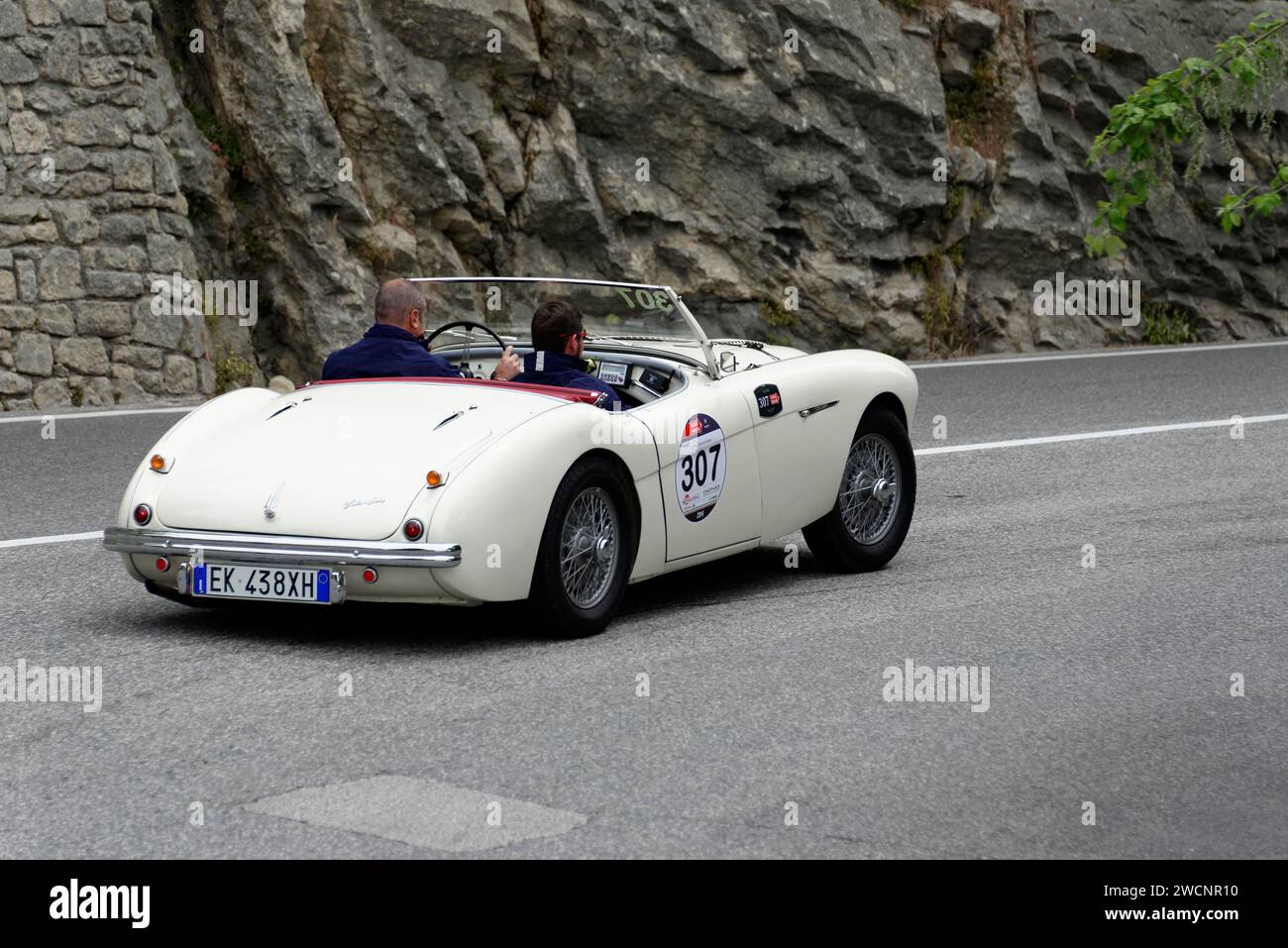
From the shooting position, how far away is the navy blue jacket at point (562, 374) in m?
7.16

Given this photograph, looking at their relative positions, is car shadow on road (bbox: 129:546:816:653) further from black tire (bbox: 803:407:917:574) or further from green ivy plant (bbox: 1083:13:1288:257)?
green ivy plant (bbox: 1083:13:1288:257)

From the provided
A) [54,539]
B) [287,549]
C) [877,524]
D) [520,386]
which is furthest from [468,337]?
[54,539]

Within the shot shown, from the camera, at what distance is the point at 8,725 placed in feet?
17.8

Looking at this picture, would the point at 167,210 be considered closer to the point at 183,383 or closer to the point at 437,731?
the point at 183,383

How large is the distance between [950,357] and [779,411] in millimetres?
12537

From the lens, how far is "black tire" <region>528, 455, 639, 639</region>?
6.36 m

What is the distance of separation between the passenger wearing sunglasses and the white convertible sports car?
27 cm

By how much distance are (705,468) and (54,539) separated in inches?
136

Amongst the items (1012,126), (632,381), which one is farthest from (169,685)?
(1012,126)

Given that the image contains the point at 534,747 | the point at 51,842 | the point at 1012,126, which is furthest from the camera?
the point at 1012,126

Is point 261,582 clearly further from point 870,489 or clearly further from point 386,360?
point 870,489

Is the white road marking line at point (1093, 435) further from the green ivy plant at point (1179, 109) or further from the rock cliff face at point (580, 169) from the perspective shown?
the rock cliff face at point (580, 169)

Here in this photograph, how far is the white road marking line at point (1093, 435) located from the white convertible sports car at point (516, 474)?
4.06 m

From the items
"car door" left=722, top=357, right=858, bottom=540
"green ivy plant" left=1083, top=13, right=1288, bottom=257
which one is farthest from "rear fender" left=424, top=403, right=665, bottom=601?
"green ivy plant" left=1083, top=13, right=1288, bottom=257
